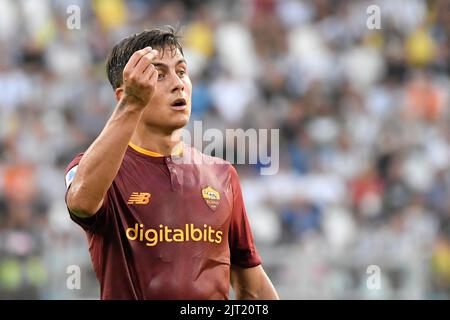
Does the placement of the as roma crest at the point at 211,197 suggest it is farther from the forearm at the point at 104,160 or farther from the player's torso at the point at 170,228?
the forearm at the point at 104,160

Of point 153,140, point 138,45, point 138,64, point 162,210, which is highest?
point 138,45

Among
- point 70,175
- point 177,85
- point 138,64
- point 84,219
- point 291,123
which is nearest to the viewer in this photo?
point 138,64

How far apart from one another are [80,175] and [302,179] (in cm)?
746

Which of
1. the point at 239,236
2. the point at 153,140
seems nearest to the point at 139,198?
the point at 153,140

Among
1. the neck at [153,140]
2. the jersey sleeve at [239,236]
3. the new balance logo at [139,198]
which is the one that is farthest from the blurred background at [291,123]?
the new balance logo at [139,198]

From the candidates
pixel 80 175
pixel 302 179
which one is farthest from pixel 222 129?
pixel 80 175

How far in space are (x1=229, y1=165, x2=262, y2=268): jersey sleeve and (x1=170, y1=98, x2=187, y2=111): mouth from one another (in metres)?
0.50

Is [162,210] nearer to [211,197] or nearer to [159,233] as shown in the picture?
[159,233]

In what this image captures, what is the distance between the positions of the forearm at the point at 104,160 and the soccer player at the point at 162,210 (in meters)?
0.01

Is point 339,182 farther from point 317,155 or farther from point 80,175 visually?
point 80,175

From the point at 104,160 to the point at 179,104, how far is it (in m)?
0.77

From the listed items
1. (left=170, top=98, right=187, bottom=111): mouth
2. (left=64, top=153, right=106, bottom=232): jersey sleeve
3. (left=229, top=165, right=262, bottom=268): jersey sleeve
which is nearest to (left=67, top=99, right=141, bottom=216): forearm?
(left=64, top=153, right=106, bottom=232): jersey sleeve

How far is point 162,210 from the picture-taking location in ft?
14.9

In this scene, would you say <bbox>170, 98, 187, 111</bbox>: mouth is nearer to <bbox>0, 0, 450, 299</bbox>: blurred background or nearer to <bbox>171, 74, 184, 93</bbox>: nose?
<bbox>171, 74, 184, 93</bbox>: nose
